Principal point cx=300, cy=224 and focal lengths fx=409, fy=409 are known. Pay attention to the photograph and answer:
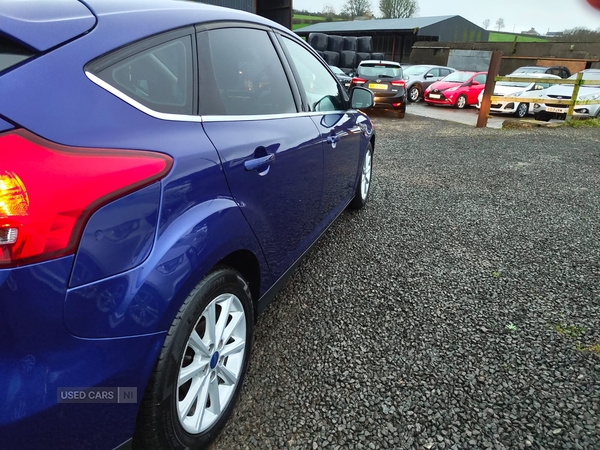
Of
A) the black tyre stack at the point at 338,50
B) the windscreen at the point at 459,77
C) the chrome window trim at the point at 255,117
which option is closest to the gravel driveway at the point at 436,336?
the chrome window trim at the point at 255,117

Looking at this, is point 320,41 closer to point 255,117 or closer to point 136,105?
point 255,117

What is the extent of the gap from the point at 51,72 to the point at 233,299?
3.32 ft

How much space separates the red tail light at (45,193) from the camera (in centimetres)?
99

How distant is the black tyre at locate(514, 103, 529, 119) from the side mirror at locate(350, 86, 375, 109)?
38.1ft

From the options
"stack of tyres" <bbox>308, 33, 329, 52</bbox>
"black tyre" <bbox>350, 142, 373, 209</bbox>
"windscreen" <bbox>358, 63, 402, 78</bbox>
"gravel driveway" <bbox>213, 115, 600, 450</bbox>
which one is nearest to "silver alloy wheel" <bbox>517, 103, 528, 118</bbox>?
"windscreen" <bbox>358, 63, 402, 78</bbox>

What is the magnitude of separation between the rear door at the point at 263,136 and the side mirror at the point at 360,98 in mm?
1192

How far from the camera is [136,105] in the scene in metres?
1.31

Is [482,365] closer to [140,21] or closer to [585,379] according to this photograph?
[585,379]

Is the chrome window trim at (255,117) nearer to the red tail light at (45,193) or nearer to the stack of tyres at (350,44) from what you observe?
the red tail light at (45,193)

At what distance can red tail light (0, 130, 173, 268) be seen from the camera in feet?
3.25

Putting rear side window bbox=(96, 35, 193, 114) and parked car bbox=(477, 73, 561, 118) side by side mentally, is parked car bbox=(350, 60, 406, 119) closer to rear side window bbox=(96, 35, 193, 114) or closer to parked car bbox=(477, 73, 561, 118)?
parked car bbox=(477, 73, 561, 118)

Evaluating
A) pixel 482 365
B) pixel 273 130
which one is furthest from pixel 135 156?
pixel 482 365

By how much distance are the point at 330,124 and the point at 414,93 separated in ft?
51.2

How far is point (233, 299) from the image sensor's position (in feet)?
5.57
